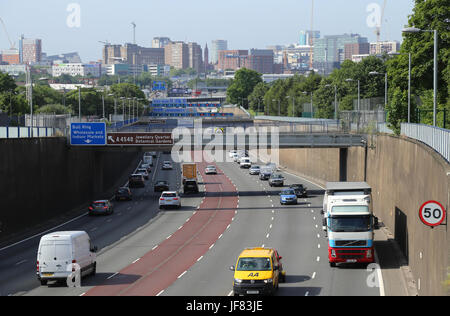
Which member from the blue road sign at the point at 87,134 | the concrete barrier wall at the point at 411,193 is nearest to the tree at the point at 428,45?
the concrete barrier wall at the point at 411,193

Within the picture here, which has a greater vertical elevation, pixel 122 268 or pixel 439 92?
pixel 439 92

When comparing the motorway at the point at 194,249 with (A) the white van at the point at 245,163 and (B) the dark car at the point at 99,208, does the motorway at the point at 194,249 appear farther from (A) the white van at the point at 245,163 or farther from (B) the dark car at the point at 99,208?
(A) the white van at the point at 245,163

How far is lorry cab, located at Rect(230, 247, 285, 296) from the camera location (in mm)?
29906

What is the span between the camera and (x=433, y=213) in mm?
24266

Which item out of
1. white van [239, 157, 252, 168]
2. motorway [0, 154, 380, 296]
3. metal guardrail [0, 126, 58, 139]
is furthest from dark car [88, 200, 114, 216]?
white van [239, 157, 252, 168]

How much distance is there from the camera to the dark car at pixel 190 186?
83125 millimetres

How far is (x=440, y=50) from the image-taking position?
68.1 meters

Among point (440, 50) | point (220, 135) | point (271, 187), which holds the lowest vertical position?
point (271, 187)

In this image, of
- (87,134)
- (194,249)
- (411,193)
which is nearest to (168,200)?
(87,134)

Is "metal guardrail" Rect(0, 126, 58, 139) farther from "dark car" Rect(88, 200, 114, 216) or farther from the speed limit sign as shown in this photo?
the speed limit sign

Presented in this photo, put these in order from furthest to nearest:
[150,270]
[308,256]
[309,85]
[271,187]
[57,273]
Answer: [309,85] < [271,187] < [308,256] < [150,270] < [57,273]

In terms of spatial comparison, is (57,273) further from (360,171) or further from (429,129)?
(360,171)

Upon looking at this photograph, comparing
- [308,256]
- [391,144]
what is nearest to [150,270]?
[308,256]

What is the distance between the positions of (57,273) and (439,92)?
44.8 metres
